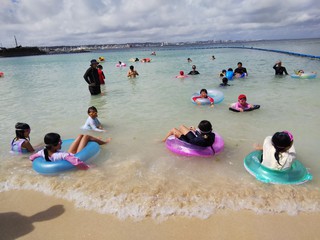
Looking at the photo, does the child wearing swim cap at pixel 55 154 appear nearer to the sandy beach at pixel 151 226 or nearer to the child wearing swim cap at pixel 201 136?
the sandy beach at pixel 151 226

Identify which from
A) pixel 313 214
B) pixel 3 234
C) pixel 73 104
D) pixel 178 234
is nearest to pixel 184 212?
pixel 178 234

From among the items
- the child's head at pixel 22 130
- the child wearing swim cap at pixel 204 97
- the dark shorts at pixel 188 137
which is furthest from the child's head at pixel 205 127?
the child wearing swim cap at pixel 204 97

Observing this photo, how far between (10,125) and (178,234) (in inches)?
241

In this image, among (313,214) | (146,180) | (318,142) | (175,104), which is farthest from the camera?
(175,104)

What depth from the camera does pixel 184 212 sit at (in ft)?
10.3

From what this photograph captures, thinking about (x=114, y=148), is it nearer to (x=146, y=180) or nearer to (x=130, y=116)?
(x=146, y=180)

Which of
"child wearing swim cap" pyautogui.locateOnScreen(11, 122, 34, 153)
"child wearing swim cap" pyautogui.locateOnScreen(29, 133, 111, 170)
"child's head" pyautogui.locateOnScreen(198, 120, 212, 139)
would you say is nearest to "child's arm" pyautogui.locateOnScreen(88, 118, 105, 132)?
"child wearing swim cap" pyautogui.locateOnScreen(11, 122, 34, 153)

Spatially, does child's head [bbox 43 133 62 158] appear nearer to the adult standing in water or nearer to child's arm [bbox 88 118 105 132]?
child's arm [bbox 88 118 105 132]

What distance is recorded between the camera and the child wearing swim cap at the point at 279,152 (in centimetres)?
333

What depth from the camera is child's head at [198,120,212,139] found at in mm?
4129

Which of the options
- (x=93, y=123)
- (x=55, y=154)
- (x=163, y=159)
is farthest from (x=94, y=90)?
(x=163, y=159)

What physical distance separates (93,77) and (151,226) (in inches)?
299

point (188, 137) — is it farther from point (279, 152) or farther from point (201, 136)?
point (279, 152)

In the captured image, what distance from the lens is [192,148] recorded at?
4.41 m
